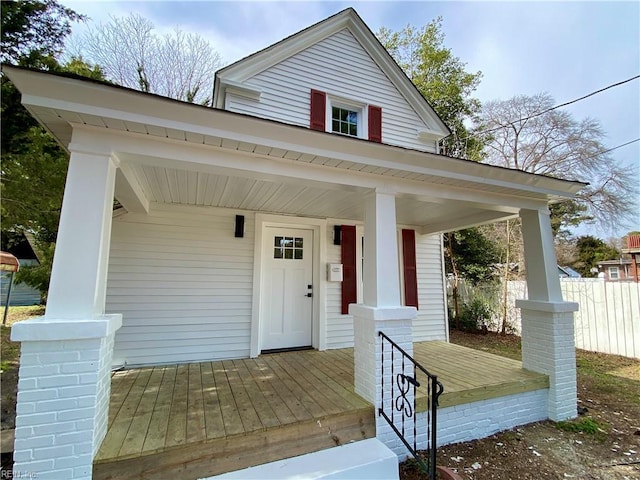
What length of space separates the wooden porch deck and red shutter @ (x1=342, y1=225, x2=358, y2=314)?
120 centimetres

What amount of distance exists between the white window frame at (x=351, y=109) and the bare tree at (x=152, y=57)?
7.37 metres

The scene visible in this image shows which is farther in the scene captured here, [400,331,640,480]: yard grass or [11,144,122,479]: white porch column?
[400,331,640,480]: yard grass

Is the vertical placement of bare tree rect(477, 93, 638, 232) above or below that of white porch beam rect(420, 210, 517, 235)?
above

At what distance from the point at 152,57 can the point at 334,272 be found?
447 inches

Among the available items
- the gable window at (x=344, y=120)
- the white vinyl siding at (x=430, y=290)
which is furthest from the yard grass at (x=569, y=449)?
the gable window at (x=344, y=120)

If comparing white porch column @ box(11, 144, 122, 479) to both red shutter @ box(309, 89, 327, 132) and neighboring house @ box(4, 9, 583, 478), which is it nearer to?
neighboring house @ box(4, 9, 583, 478)

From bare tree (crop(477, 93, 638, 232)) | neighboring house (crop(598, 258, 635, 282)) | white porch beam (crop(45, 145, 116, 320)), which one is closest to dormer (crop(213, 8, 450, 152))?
white porch beam (crop(45, 145, 116, 320))

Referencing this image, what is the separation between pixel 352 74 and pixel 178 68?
8932 millimetres

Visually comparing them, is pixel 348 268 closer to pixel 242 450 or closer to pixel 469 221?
pixel 469 221

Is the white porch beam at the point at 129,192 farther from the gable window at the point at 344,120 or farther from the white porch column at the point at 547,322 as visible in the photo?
the white porch column at the point at 547,322

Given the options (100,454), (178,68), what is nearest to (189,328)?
(100,454)

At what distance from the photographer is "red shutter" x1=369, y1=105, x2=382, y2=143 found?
5543 mm

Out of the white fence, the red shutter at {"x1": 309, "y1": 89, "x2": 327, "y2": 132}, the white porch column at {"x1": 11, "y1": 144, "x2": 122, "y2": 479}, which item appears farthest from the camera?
the white fence

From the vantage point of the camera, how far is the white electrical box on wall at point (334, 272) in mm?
5016
